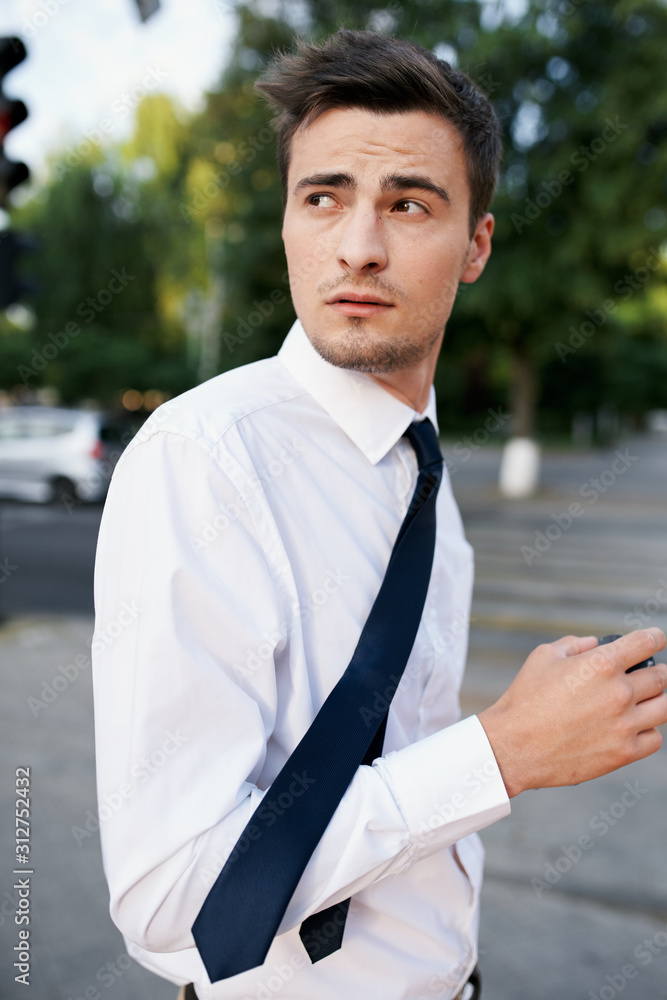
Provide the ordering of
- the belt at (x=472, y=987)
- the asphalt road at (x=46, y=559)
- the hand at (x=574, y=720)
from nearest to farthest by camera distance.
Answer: the hand at (x=574, y=720)
the belt at (x=472, y=987)
the asphalt road at (x=46, y=559)

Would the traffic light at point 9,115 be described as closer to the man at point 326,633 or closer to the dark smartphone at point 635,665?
the man at point 326,633

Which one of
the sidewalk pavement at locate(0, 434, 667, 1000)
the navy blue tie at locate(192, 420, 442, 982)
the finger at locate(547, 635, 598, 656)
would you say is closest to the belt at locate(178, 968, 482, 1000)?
the navy blue tie at locate(192, 420, 442, 982)

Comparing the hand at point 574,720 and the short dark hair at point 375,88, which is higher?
the short dark hair at point 375,88

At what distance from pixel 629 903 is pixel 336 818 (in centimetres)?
282

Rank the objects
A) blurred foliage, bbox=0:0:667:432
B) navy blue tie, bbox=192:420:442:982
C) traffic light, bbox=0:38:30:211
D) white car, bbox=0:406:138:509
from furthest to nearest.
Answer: white car, bbox=0:406:138:509, blurred foliage, bbox=0:0:667:432, traffic light, bbox=0:38:30:211, navy blue tie, bbox=192:420:442:982

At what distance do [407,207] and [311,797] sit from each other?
846mm

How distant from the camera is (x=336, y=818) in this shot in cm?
94

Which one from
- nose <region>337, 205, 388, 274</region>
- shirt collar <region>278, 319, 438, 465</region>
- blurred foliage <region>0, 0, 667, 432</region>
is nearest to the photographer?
nose <region>337, 205, 388, 274</region>

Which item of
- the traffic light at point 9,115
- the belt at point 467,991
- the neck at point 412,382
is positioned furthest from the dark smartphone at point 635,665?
the traffic light at point 9,115

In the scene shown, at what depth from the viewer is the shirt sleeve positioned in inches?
35.3

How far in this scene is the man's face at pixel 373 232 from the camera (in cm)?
116

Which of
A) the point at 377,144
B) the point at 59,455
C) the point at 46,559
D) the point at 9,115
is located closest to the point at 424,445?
the point at 377,144

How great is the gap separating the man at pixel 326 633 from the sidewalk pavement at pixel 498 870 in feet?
5.85

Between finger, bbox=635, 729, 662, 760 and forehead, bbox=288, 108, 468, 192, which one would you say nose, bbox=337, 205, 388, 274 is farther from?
finger, bbox=635, 729, 662, 760
